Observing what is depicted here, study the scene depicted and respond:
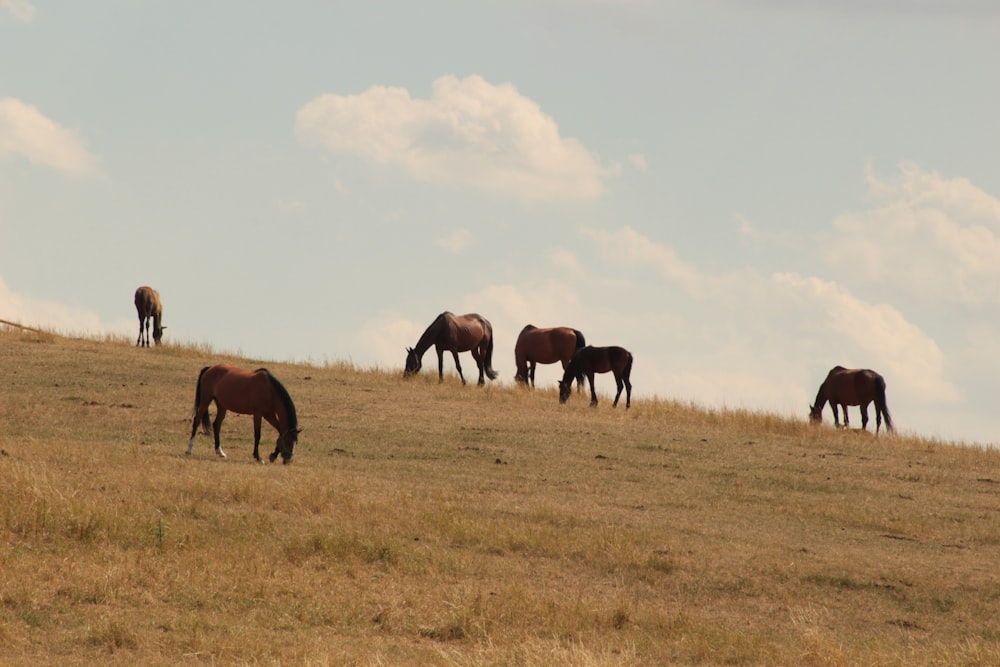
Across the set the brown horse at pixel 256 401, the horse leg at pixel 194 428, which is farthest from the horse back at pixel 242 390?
the horse leg at pixel 194 428

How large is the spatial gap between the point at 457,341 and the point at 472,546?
57.7ft

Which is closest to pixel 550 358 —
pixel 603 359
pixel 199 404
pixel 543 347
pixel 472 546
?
pixel 543 347

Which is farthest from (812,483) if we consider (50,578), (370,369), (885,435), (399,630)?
(370,369)

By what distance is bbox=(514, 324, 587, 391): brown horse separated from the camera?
3247 cm

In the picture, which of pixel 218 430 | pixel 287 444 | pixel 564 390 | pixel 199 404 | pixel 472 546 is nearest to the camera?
pixel 472 546

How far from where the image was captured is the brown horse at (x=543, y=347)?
107 ft

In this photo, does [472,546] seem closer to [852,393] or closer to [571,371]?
[571,371]

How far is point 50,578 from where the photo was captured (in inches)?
416

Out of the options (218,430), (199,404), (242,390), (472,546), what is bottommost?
(472,546)

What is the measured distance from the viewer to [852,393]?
93.7 ft

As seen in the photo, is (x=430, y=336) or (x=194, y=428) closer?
(x=194, y=428)

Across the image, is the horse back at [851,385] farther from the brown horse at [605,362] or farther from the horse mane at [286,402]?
the horse mane at [286,402]

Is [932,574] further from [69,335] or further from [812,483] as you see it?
[69,335]

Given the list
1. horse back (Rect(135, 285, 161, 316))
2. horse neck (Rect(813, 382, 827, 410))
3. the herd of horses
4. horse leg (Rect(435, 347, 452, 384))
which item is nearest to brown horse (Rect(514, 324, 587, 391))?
the herd of horses
